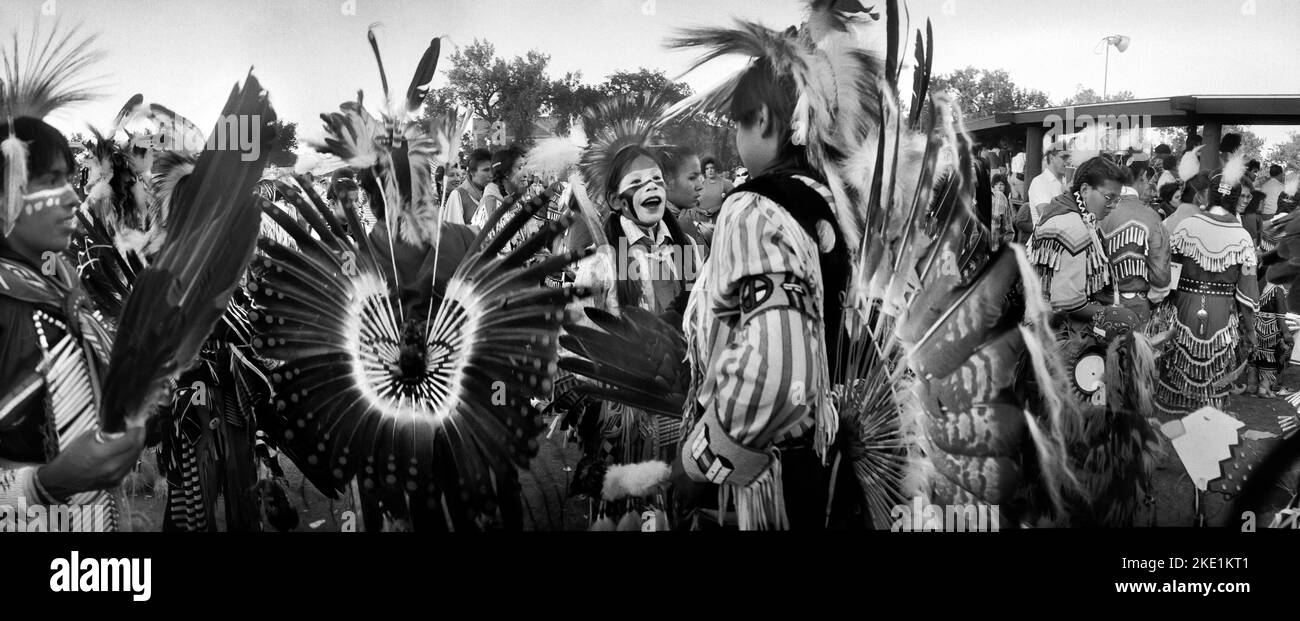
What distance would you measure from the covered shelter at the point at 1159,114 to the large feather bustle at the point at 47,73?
3060 mm

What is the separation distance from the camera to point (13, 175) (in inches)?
123

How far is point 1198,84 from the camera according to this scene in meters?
3.35

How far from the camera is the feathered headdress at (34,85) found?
3119 mm

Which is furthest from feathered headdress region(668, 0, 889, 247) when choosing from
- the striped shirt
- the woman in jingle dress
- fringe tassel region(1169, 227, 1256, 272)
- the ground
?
fringe tassel region(1169, 227, 1256, 272)

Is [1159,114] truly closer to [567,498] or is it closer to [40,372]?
[567,498]

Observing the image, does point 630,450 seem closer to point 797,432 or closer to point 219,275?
point 797,432

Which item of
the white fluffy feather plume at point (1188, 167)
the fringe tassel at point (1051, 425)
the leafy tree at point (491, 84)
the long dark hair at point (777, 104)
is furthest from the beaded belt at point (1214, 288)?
the leafy tree at point (491, 84)

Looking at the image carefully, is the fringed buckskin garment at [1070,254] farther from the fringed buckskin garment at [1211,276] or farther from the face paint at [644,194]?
the face paint at [644,194]

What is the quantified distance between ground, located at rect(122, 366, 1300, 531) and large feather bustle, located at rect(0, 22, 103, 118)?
53.7 inches

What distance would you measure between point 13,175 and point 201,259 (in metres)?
0.63

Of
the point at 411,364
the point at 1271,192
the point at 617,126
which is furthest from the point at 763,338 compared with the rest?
the point at 1271,192

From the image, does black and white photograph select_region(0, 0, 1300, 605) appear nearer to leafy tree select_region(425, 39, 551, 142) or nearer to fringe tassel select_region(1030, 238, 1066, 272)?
leafy tree select_region(425, 39, 551, 142)

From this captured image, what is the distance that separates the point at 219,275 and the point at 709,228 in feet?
5.61
